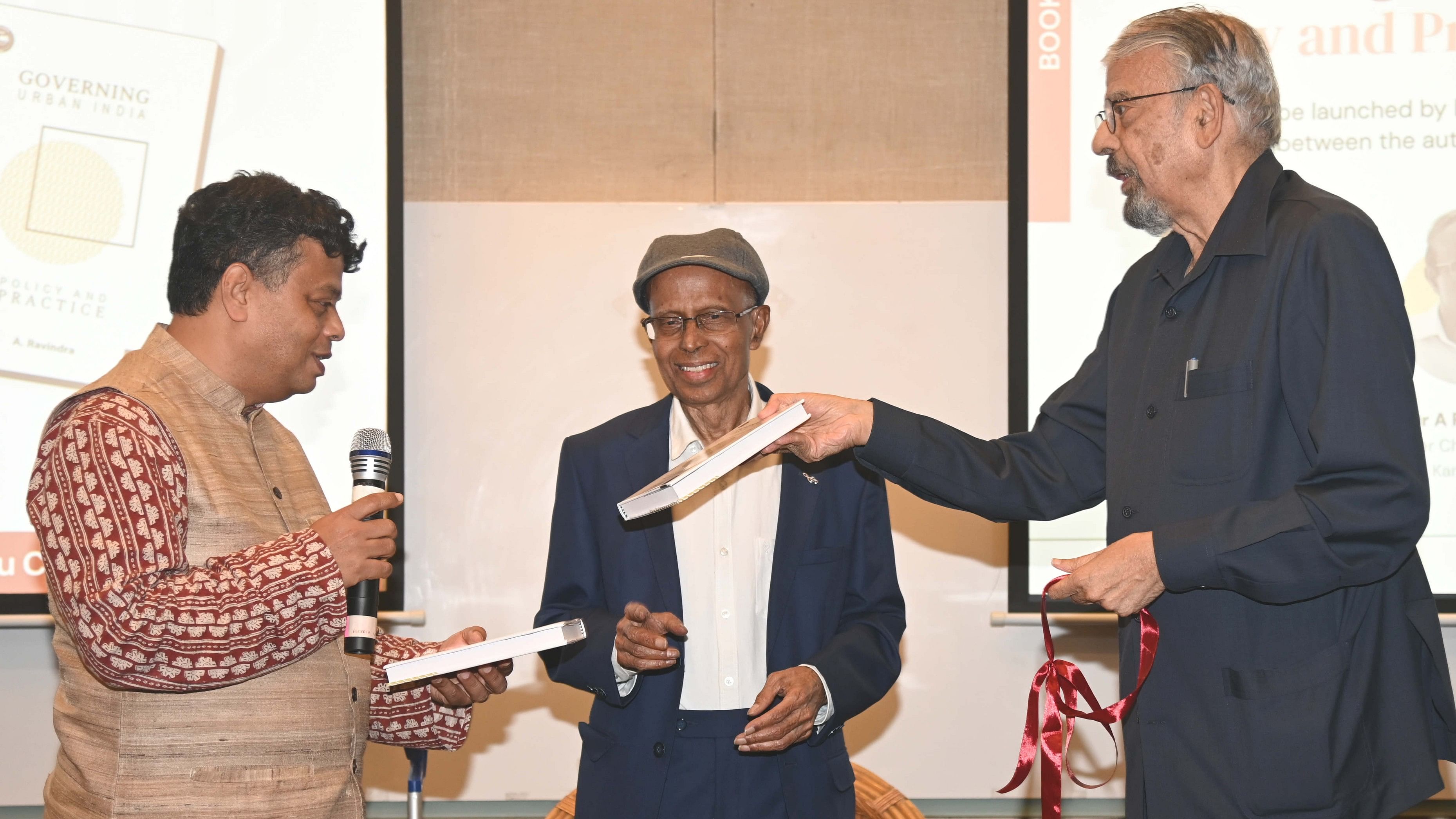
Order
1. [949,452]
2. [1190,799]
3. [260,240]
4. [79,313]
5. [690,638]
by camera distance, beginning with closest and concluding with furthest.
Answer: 1. [1190,799]
2. [260,240]
3. [949,452]
4. [690,638]
5. [79,313]

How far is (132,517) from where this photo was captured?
1.80 m

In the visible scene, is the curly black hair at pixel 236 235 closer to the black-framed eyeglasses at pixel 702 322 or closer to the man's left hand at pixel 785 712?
the black-framed eyeglasses at pixel 702 322

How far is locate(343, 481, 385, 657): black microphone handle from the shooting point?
1.91m

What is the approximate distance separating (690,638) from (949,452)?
2.14 ft

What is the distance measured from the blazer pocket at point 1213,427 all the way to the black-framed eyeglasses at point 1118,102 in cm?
49

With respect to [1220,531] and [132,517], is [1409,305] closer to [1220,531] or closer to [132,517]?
[1220,531]

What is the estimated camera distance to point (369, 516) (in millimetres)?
1939

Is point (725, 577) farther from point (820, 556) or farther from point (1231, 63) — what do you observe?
point (1231, 63)

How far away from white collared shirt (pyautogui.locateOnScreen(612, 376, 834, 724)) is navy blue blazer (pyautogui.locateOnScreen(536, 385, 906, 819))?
0.03 meters

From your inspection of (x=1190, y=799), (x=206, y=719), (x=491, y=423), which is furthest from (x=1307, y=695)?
(x=491, y=423)

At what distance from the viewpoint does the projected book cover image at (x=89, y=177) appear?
143 inches

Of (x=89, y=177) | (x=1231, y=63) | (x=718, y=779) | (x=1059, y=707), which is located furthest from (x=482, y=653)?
(x=89, y=177)

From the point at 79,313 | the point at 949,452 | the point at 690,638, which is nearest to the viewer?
the point at 949,452

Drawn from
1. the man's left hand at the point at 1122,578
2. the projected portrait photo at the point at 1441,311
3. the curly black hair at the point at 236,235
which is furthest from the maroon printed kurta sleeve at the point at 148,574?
the projected portrait photo at the point at 1441,311
